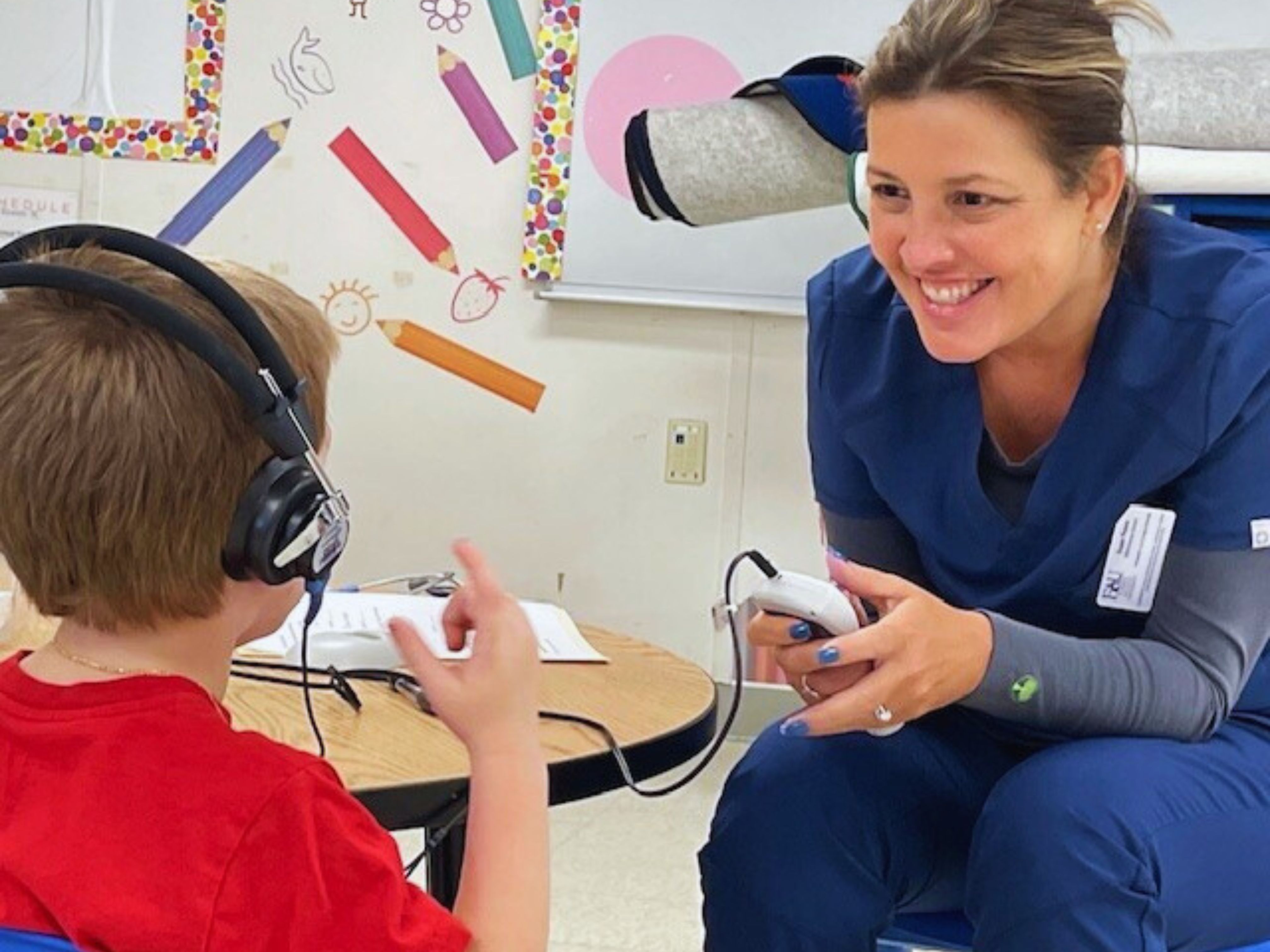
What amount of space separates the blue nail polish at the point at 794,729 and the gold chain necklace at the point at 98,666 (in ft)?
1.62

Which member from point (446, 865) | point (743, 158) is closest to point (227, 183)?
point (743, 158)

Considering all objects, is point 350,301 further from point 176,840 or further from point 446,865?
point 176,840

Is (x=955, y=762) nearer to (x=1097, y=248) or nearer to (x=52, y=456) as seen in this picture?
(x=1097, y=248)

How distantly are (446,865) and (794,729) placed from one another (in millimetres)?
290

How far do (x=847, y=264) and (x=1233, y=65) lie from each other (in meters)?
1.22

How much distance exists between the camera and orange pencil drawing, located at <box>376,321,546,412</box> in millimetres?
2998

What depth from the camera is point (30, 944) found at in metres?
0.71

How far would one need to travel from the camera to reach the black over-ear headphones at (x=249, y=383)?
0.73m

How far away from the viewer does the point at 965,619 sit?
45.4 inches

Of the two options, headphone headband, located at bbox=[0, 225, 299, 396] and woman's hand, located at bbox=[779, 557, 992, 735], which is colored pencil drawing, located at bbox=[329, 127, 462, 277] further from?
→ headphone headband, located at bbox=[0, 225, 299, 396]

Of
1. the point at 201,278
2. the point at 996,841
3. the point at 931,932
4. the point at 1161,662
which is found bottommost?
the point at 931,932

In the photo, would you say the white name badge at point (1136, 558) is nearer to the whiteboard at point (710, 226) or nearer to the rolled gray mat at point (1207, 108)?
the rolled gray mat at point (1207, 108)

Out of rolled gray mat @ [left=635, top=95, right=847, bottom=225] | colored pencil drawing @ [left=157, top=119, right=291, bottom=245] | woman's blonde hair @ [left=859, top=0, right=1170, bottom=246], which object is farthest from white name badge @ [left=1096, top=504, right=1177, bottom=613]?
colored pencil drawing @ [left=157, top=119, right=291, bottom=245]

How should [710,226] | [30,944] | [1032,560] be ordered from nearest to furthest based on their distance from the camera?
[30,944] < [1032,560] < [710,226]
